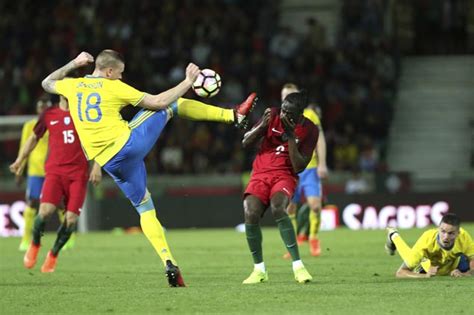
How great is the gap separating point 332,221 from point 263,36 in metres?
6.86

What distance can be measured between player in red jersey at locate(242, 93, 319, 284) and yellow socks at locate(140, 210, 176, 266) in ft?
2.78

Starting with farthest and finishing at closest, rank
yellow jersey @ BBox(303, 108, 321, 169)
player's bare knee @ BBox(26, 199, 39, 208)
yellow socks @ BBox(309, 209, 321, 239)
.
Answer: player's bare knee @ BBox(26, 199, 39, 208)
yellow socks @ BBox(309, 209, 321, 239)
yellow jersey @ BBox(303, 108, 321, 169)

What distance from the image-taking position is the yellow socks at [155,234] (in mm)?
10914

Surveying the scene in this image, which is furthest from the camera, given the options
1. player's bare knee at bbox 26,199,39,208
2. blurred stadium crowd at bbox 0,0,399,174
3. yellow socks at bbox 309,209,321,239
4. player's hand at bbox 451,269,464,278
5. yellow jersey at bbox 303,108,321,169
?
blurred stadium crowd at bbox 0,0,399,174

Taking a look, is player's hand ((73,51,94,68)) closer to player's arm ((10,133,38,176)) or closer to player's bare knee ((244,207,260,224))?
player's bare knee ((244,207,260,224))

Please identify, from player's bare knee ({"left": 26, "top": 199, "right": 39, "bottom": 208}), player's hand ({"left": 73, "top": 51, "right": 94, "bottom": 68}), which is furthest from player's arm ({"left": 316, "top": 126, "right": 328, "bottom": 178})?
player's bare knee ({"left": 26, "top": 199, "right": 39, "bottom": 208})

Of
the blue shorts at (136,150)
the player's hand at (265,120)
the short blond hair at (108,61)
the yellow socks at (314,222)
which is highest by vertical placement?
the short blond hair at (108,61)

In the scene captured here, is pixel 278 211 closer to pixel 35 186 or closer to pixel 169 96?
pixel 169 96

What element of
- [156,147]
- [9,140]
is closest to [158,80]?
[156,147]

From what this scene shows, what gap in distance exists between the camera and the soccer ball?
11031mm

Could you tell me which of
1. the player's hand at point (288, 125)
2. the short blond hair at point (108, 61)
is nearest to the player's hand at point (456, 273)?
the player's hand at point (288, 125)

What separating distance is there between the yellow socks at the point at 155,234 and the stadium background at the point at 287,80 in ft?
42.1

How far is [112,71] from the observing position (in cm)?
1101

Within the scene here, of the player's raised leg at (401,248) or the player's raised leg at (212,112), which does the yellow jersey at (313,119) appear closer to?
the player's raised leg at (401,248)
